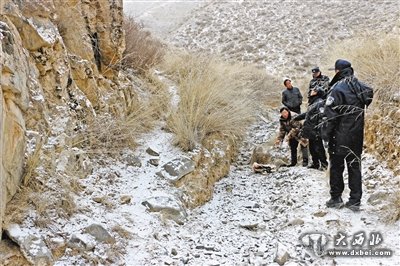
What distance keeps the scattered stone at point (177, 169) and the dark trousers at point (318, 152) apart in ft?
6.29

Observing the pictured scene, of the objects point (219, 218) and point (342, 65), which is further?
point (219, 218)

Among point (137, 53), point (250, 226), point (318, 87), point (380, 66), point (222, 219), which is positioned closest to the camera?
point (250, 226)

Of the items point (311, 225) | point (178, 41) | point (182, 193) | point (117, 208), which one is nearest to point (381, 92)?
point (311, 225)

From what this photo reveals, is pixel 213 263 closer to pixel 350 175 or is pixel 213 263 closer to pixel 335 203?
pixel 335 203

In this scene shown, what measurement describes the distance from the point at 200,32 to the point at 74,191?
15952mm

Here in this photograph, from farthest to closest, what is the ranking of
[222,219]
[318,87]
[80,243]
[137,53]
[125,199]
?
1. [137,53]
2. [318,87]
3. [222,219]
4. [125,199]
5. [80,243]

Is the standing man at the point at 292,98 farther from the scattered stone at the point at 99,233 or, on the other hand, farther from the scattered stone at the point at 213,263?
the scattered stone at the point at 99,233

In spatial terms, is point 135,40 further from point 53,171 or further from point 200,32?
point 200,32

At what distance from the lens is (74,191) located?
3443 millimetres

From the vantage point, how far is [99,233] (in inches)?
122

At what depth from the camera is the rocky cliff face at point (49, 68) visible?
113 inches

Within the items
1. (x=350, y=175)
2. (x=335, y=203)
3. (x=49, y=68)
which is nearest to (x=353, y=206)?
(x=335, y=203)

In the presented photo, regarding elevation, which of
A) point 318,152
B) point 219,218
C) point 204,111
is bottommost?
point 219,218

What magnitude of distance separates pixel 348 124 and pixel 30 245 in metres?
3.13
